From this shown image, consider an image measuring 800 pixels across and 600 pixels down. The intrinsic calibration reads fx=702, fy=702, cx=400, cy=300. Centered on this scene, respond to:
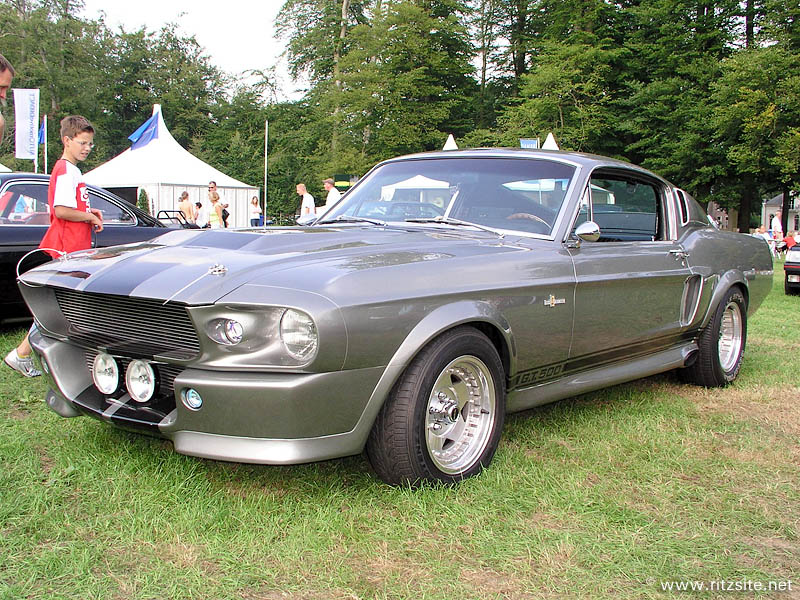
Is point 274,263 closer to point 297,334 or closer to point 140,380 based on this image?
point 297,334

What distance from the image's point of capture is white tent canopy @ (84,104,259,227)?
23078mm

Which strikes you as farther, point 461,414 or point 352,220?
point 352,220

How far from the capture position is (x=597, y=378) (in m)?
3.74

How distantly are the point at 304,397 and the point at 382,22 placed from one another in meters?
37.8

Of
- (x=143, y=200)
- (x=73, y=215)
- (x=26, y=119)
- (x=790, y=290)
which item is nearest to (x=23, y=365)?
(x=73, y=215)

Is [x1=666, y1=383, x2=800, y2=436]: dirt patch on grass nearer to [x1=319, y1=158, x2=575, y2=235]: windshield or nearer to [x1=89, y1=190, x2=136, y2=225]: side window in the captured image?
[x1=319, y1=158, x2=575, y2=235]: windshield

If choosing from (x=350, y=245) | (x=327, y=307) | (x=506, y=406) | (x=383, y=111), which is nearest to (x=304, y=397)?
(x=327, y=307)

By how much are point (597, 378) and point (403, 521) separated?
1595mm

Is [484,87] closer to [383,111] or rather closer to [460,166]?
[383,111]

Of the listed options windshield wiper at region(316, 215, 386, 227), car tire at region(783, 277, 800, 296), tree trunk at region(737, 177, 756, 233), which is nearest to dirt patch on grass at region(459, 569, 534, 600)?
windshield wiper at region(316, 215, 386, 227)

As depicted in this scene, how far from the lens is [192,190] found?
81.6 ft

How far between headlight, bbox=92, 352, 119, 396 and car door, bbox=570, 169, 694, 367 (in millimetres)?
2111

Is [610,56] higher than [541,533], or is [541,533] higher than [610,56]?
[610,56]

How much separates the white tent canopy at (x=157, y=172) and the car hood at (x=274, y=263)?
20.1 meters
